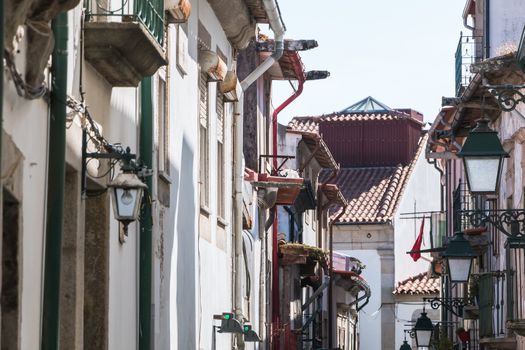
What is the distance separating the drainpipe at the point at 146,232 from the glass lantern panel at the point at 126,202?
2.42 meters

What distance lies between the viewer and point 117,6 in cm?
1205

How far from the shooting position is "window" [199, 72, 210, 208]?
1822cm

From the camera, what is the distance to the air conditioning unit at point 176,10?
13938 mm

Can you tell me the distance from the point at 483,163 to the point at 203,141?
5451 millimetres

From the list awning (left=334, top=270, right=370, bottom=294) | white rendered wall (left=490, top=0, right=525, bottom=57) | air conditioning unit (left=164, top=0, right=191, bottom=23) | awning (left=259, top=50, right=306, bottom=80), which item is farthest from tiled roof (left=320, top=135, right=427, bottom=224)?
air conditioning unit (left=164, top=0, right=191, bottom=23)

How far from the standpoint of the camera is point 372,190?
57531mm

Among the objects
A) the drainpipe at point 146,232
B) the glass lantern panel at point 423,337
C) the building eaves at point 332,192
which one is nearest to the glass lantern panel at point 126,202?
the drainpipe at point 146,232

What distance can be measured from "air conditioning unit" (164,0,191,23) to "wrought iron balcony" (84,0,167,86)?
2093 millimetres

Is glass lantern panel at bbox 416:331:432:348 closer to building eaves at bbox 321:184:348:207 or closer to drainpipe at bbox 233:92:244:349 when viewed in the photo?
building eaves at bbox 321:184:348:207

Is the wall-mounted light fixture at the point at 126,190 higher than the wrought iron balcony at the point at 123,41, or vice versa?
the wrought iron balcony at the point at 123,41

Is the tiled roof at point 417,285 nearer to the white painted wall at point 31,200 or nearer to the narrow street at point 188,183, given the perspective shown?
the narrow street at point 188,183

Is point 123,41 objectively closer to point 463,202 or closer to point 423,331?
point 463,202

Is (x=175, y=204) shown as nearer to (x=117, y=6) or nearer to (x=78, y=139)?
(x=117, y=6)

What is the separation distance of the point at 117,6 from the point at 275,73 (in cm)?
1605
